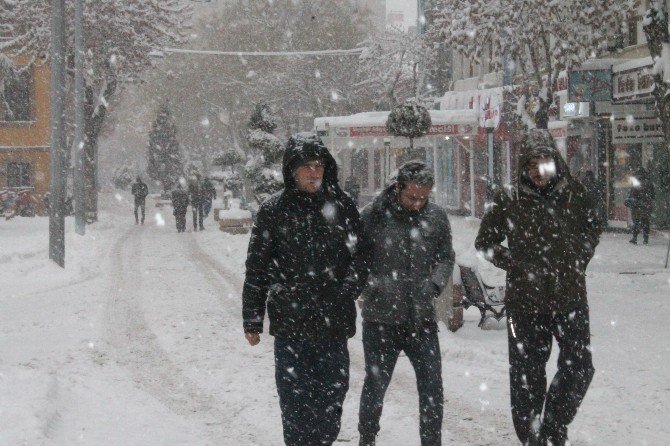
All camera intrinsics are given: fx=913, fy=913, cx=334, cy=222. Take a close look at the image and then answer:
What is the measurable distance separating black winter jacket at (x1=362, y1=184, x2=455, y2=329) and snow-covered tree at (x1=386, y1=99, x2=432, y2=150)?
9135 millimetres

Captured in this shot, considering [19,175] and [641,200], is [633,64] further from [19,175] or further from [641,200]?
[19,175]

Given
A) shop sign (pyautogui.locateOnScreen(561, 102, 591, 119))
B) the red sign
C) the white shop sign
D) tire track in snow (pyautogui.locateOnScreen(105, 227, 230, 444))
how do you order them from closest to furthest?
tire track in snow (pyautogui.locateOnScreen(105, 227, 230, 444))
the white shop sign
shop sign (pyautogui.locateOnScreen(561, 102, 591, 119))
the red sign

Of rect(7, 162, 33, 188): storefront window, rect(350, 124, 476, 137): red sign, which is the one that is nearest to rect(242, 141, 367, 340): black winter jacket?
rect(350, 124, 476, 137): red sign

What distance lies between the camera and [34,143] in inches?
1608

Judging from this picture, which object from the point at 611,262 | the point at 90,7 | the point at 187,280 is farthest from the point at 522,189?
the point at 90,7

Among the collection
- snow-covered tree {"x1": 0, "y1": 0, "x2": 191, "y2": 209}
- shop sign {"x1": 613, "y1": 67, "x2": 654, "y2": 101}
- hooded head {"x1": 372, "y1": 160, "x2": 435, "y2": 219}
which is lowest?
hooded head {"x1": 372, "y1": 160, "x2": 435, "y2": 219}

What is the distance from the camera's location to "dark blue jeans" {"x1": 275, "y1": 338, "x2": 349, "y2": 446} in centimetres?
445

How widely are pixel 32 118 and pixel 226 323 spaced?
3337 cm

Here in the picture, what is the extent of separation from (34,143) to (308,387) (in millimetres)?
38980

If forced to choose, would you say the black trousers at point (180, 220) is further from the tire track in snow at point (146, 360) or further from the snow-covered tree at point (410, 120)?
the snow-covered tree at point (410, 120)

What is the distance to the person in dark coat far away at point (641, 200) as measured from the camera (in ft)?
65.2

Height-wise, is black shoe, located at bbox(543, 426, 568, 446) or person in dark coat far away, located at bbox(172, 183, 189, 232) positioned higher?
person in dark coat far away, located at bbox(172, 183, 189, 232)

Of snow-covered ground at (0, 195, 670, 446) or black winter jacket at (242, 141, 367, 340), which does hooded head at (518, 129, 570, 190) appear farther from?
snow-covered ground at (0, 195, 670, 446)

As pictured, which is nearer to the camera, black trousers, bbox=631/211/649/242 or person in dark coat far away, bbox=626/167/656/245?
person in dark coat far away, bbox=626/167/656/245
